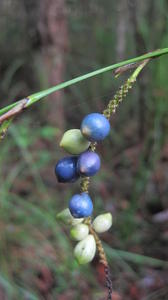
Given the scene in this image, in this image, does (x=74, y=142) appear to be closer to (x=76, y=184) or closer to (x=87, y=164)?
(x=87, y=164)

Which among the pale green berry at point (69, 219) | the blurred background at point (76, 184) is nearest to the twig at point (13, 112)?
the pale green berry at point (69, 219)

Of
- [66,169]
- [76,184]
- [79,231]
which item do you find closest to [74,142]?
[66,169]

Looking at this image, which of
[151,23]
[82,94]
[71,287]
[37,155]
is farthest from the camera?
[82,94]

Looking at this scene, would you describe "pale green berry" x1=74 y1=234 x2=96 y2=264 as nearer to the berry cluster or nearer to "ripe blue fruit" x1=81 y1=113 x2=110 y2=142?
the berry cluster

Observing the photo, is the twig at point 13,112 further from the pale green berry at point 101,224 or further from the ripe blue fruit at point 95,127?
the pale green berry at point 101,224

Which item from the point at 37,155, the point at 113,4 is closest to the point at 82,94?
the point at 37,155

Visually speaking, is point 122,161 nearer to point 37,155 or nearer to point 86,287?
point 37,155

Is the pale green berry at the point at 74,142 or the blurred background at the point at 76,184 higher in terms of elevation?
the pale green berry at the point at 74,142
